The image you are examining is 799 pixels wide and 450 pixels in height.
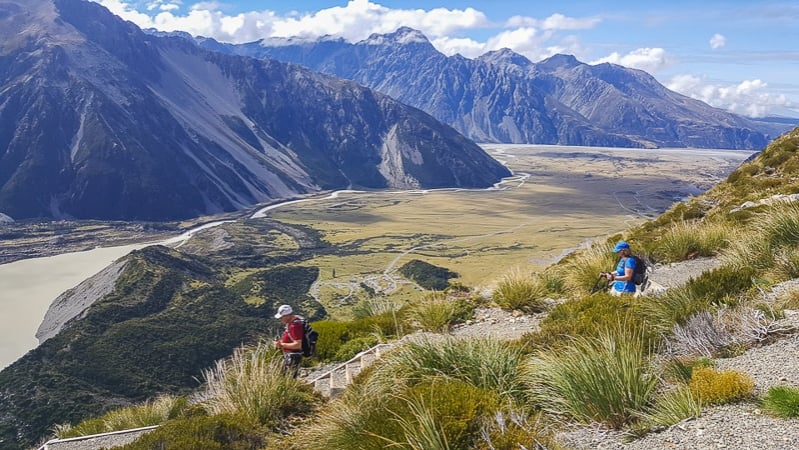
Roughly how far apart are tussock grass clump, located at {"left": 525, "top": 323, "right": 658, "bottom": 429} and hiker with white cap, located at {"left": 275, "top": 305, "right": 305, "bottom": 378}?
612cm

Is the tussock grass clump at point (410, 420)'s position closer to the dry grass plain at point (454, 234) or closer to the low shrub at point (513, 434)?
the low shrub at point (513, 434)

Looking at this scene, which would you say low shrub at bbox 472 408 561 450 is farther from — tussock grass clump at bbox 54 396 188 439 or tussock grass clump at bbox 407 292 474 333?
tussock grass clump at bbox 54 396 188 439

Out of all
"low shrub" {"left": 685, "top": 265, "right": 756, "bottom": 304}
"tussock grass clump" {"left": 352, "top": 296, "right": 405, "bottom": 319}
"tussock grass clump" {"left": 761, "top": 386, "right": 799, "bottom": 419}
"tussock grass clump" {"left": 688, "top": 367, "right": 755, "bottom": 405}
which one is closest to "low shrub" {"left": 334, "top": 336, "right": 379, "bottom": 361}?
"tussock grass clump" {"left": 352, "top": 296, "right": 405, "bottom": 319}

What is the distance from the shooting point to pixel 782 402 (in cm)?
541

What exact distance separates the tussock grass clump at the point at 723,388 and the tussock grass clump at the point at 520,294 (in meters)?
7.78

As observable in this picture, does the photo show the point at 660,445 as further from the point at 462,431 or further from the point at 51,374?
the point at 51,374

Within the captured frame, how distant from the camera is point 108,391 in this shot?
51.3 metres

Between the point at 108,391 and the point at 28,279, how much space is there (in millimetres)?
68946

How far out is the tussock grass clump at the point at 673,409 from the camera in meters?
5.65

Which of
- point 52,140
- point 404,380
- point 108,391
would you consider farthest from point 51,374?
point 52,140

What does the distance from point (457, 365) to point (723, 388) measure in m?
3.25

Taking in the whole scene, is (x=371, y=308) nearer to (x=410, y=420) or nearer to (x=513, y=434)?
(x=410, y=420)

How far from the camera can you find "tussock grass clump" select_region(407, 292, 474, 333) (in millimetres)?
13750

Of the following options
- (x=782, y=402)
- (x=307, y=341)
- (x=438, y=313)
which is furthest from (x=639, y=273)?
(x=307, y=341)
